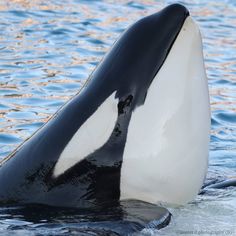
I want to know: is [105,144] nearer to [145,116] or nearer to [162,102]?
[145,116]

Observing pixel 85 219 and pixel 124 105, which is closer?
pixel 85 219

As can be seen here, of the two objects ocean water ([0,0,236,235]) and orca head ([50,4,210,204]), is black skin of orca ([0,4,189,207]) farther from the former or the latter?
ocean water ([0,0,236,235])

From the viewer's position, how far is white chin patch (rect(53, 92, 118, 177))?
16.5ft

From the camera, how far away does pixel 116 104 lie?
5.13m

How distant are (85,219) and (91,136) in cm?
57

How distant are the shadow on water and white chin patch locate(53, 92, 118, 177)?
0.28 m

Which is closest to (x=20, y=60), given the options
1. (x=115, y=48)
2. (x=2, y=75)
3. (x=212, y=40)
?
(x=2, y=75)

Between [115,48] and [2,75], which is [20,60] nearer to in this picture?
[2,75]

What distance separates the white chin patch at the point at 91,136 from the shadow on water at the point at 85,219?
0.28 metres

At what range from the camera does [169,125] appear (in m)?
5.16

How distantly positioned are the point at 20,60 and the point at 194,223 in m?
8.55

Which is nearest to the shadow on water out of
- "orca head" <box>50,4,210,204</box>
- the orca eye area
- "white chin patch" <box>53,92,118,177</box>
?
"orca head" <box>50,4,210,204</box>

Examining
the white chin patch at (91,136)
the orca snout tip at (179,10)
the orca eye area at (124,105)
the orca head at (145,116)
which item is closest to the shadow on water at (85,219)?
the orca head at (145,116)

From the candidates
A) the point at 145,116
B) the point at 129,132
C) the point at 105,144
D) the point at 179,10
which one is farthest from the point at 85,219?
the point at 179,10
